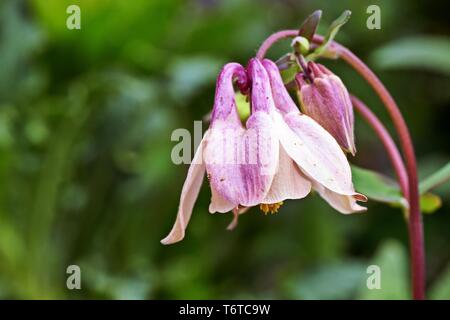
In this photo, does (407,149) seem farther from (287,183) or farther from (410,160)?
(287,183)

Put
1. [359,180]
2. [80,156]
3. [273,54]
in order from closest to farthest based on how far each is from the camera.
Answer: [359,180] < [80,156] < [273,54]

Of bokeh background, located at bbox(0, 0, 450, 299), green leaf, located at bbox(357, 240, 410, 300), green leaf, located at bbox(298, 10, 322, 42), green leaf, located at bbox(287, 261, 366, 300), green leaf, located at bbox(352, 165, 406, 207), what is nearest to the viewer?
green leaf, located at bbox(298, 10, 322, 42)

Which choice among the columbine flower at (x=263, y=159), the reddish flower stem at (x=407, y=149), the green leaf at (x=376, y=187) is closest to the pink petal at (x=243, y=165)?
the columbine flower at (x=263, y=159)

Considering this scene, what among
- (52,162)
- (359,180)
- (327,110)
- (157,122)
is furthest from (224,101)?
(157,122)

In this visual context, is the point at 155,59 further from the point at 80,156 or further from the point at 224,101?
the point at 224,101

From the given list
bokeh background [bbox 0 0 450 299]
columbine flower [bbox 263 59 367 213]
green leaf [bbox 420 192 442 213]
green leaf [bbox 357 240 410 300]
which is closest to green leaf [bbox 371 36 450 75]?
→ bokeh background [bbox 0 0 450 299]

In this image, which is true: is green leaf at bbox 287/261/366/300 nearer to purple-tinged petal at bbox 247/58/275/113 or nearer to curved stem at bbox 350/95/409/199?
curved stem at bbox 350/95/409/199
